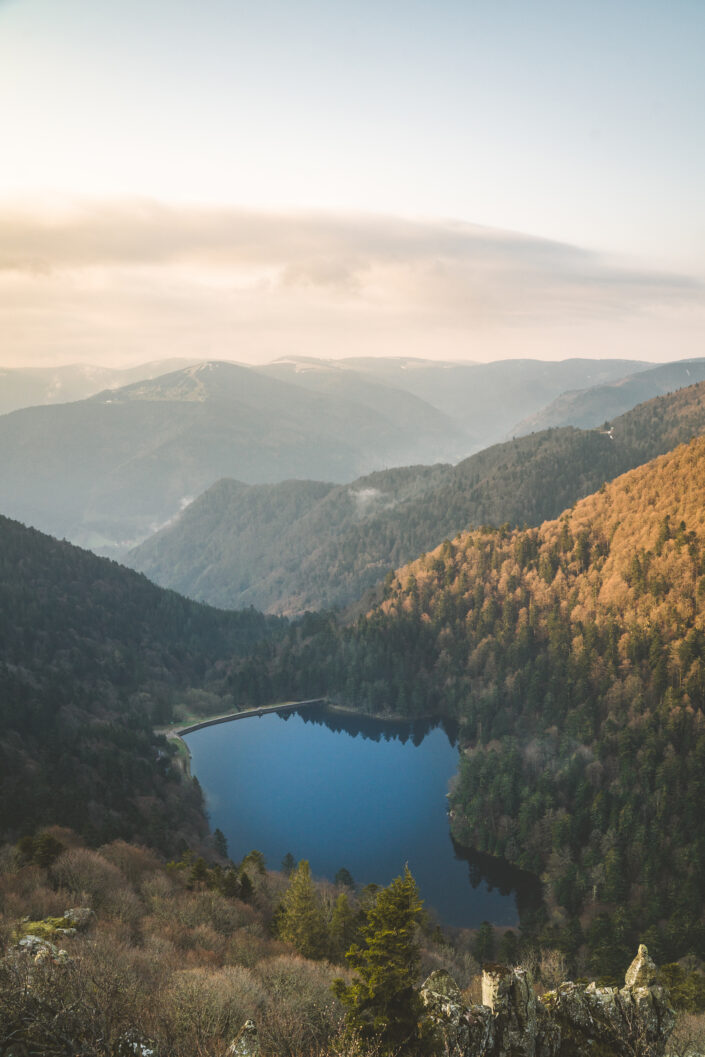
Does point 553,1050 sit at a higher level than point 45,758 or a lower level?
higher

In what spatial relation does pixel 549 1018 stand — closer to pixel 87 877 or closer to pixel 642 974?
pixel 642 974

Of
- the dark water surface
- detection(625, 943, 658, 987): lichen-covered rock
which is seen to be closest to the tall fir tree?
detection(625, 943, 658, 987): lichen-covered rock

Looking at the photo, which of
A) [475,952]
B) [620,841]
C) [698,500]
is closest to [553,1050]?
[475,952]

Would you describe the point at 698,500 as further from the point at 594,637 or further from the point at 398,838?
the point at 398,838

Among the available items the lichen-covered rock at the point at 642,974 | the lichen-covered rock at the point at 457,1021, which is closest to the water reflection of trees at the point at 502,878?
the lichen-covered rock at the point at 642,974

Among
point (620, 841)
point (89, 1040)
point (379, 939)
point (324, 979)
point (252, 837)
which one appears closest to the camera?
point (89, 1040)

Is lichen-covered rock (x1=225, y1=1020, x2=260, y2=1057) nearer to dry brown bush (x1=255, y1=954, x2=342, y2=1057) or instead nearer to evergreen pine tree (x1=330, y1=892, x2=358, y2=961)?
dry brown bush (x1=255, y1=954, x2=342, y2=1057)

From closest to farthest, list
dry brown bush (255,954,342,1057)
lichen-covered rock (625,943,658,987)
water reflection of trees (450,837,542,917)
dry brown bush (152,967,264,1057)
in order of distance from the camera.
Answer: dry brown bush (152,967,264,1057), dry brown bush (255,954,342,1057), lichen-covered rock (625,943,658,987), water reflection of trees (450,837,542,917)
